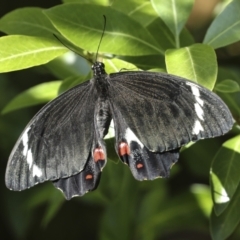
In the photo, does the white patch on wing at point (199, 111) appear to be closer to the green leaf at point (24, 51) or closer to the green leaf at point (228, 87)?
the green leaf at point (228, 87)

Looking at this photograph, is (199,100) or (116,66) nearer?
(199,100)

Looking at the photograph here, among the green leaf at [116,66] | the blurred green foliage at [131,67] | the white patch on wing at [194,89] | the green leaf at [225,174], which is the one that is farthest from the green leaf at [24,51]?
the green leaf at [225,174]

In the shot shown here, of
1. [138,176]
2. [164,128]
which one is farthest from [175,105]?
[138,176]

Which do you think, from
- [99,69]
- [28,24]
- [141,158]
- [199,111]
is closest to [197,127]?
[199,111]

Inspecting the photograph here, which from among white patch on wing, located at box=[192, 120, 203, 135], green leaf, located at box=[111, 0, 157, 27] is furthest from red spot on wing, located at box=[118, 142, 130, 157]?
green leaf, located at box=[111, 0, 157, 27]

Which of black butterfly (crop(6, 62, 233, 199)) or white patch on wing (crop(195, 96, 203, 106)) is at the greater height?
white patch on wing (crop(195, 96, 203, 106))

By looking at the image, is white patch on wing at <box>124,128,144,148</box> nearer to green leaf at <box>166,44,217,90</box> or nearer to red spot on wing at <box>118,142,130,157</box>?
red spot on wing at <box>118,142,130,157</box>

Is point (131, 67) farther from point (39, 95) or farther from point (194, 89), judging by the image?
point (39, 95)
